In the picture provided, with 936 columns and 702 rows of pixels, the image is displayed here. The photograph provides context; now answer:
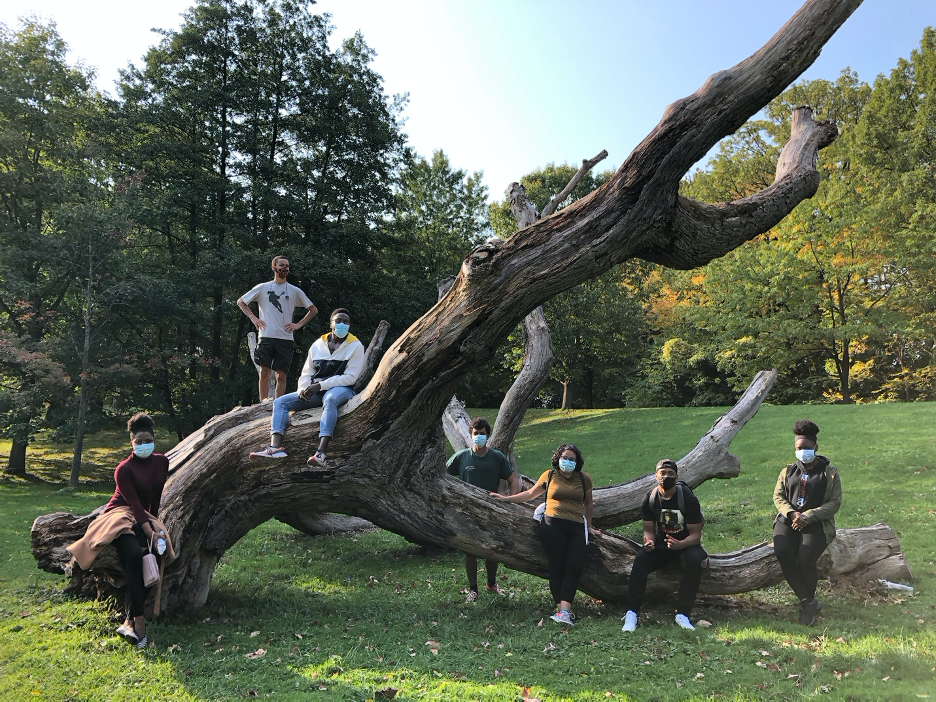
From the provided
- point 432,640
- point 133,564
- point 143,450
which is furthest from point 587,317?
point 133,564

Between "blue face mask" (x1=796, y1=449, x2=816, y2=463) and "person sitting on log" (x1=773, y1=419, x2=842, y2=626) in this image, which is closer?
"person sitting on log" (x1=773, y1=419, x2=842, y2=626)

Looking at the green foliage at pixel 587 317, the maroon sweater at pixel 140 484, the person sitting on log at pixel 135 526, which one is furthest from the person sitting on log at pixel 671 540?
the green foliage at pixel 587 317

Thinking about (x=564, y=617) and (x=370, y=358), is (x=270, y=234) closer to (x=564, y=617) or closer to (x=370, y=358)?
(x=370, y=358)

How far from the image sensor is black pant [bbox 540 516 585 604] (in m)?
6.61

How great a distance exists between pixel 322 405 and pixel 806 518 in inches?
219

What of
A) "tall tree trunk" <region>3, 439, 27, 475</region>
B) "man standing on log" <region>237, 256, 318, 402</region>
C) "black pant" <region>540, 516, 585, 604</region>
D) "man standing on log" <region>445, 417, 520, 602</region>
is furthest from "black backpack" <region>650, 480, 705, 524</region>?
"tall tree trunk" <region>3, 439, 27, 475</region>

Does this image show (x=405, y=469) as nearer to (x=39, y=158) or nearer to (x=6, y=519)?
(x=6, y=519)

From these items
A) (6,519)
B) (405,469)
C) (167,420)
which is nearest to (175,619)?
(405,469)

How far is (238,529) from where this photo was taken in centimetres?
721

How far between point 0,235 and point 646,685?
25.9 metres

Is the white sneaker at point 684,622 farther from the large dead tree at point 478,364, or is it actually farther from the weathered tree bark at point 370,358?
the weathered tree bark at point 370,358

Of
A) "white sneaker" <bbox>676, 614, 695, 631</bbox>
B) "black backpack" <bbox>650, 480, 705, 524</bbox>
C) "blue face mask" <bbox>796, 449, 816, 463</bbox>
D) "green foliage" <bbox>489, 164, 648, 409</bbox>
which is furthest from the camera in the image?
"green foliage" <bbox>489, 164, 648, 409</bbox>

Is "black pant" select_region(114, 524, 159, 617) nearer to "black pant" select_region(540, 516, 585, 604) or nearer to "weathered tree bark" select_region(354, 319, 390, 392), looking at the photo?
"weathered tree bark" select_region(354, 319, 390, 392)

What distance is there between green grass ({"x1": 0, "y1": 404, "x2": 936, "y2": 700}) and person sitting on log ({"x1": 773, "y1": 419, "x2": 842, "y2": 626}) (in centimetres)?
43
